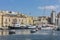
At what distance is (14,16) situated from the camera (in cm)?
11662

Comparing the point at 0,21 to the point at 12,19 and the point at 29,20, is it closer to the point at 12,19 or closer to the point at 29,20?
the point at 12,19

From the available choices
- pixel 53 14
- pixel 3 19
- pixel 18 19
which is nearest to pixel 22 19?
pixel 18 19

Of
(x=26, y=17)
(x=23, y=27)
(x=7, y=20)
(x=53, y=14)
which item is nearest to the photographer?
(x=23, y=27)

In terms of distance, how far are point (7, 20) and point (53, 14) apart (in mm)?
48495

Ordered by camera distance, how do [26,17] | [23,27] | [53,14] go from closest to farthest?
1. [23,27]
2. [26,17]
3. [53,14]

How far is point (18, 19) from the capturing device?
116 m

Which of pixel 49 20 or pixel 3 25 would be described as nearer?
pixel 3 25

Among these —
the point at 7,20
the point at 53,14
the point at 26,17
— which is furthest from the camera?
the point at 53,14

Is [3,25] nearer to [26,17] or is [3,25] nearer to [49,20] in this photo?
[26,17]

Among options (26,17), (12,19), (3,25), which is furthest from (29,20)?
(3,25)

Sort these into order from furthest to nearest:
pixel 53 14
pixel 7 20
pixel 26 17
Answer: pixel 53 14 < pixel 26 17 < pixel 7 20

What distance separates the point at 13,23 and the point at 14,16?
683 cm

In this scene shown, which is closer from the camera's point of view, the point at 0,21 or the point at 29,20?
the point at 0,21

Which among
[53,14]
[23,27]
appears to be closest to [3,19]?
[23,27]
